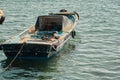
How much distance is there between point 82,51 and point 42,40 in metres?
3.67

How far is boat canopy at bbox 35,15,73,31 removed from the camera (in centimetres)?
2664

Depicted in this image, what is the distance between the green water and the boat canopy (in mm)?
1460

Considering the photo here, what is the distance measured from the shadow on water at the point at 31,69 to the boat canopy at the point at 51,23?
129 inches

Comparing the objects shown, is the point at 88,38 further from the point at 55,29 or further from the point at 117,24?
the point at 117,24

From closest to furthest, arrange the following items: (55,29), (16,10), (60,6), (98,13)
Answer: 1. (55,29)
2. (98,13)
3. (16,10)
4. (60,6)

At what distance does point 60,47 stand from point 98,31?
28.9 ft

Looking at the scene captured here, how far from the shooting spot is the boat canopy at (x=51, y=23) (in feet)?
87.4

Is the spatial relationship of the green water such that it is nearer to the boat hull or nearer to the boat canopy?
the boat hull

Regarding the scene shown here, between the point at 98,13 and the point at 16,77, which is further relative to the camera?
the point at 98,13

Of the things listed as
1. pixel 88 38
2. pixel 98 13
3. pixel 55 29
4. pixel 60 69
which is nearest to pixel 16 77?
pixel 60 69

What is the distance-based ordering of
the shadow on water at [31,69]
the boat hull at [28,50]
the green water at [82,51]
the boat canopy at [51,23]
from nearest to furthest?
the shadow on water at [31,69]
the green water at [82,51]
the boat hull at [28,50]
the boat canopy at [51,23]

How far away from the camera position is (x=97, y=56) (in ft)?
78.5

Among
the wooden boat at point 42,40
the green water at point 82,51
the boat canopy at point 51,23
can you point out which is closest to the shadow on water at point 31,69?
the green water at point 82,51

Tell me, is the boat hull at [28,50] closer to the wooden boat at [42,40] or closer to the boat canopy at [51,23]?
the wooden boat at [42,40]
